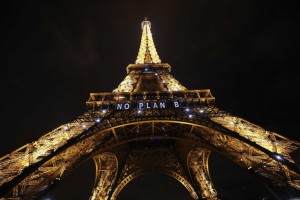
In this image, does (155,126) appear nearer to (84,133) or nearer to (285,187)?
(84,133)

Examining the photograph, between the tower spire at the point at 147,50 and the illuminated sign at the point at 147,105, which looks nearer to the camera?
the illuminated sign at the point at 147,105

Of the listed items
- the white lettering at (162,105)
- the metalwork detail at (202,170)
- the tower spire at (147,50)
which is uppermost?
the tower spire at (147,50)

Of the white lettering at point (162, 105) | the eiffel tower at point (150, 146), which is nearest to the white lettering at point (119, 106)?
the eiffel tower at point (150, 146)

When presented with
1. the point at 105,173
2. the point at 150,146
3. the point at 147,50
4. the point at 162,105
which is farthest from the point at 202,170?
the point at 147,50

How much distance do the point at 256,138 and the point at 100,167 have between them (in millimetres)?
15309

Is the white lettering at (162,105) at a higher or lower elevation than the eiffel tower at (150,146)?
higher

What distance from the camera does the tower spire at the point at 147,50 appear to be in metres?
28.2

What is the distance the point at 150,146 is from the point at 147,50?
12786 millimetres

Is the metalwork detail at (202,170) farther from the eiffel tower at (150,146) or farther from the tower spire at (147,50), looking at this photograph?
the tower spire at (147,50)

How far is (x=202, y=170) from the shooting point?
74.5 feet

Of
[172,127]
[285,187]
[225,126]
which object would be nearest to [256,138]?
[225,126]

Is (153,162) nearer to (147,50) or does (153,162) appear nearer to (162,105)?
(162,105)

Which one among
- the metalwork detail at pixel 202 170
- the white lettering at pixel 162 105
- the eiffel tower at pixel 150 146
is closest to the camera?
the eiffel tower at pixel 150 146

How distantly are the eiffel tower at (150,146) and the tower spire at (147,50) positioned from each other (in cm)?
216
